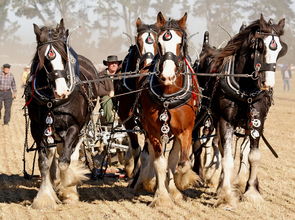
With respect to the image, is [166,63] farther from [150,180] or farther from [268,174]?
[268,174]

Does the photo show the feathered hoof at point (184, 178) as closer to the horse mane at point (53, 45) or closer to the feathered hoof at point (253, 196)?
the feathered hoof at point (253, 196)

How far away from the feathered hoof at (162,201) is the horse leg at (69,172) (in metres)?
1.07

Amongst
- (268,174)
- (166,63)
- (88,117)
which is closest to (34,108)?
(88,117)

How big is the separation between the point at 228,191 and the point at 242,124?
0.92 m

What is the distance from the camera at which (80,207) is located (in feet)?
23.5

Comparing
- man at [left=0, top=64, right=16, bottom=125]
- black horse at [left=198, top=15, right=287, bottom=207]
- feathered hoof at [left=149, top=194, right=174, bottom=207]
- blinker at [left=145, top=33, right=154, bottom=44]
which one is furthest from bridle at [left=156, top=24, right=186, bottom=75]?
man at [left=0, top=64, right=16, bottom=125]

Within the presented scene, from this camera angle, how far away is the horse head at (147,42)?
8.23 meters

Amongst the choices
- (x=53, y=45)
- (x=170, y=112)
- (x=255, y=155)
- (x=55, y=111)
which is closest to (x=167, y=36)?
(x=170, y=112)

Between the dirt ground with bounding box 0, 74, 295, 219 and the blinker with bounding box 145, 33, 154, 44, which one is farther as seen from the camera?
the blinker with bounding box 145, 33, 154, 44

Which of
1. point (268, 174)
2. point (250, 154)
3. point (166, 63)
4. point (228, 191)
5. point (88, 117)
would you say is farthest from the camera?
point (268, 174)

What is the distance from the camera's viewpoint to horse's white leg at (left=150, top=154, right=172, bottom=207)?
700cm

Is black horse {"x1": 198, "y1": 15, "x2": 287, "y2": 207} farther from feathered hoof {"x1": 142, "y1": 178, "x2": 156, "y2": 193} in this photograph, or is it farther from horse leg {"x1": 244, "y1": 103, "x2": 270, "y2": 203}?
feathered hoof {"x1": 142, "y1": 178, "x2": 156, "y2": 193}

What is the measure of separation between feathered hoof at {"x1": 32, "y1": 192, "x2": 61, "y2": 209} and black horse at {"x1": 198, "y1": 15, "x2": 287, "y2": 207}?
204 centimetres

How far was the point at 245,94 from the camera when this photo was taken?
23.5 feet
